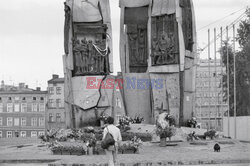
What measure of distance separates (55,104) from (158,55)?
52.3 meters

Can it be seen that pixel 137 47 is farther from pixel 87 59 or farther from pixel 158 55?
pixel 87 59

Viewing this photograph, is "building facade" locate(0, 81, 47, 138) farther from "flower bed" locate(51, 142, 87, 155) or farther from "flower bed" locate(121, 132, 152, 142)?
"flower bed" locate(51, 142, 87, 155)

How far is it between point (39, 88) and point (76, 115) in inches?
2192

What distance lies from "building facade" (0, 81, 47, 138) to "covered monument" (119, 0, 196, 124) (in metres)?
49.0

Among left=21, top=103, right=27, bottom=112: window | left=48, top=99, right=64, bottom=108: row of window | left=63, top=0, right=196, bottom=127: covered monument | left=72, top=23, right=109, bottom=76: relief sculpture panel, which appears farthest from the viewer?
left=21, top=103, right=27, bottom=112: window

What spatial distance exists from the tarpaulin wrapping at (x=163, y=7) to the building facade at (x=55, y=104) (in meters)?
49.6

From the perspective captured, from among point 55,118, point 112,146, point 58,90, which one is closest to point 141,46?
point 112,146

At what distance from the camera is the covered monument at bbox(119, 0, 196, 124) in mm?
31375

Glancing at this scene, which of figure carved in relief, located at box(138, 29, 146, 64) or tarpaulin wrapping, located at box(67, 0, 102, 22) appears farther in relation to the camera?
figure carved in relief, located at box(138, 29, 146, 64)

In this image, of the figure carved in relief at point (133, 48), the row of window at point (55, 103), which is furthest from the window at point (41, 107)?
the figure carved in relief at point (133, 48)

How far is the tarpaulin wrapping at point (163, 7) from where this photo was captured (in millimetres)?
31358

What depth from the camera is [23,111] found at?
8281 cm

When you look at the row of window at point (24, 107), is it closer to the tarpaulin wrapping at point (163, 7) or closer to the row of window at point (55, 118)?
the row of window at point (55, 118)

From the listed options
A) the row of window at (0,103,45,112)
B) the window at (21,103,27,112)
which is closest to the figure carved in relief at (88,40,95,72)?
the row of window at (0,103,45,112)
